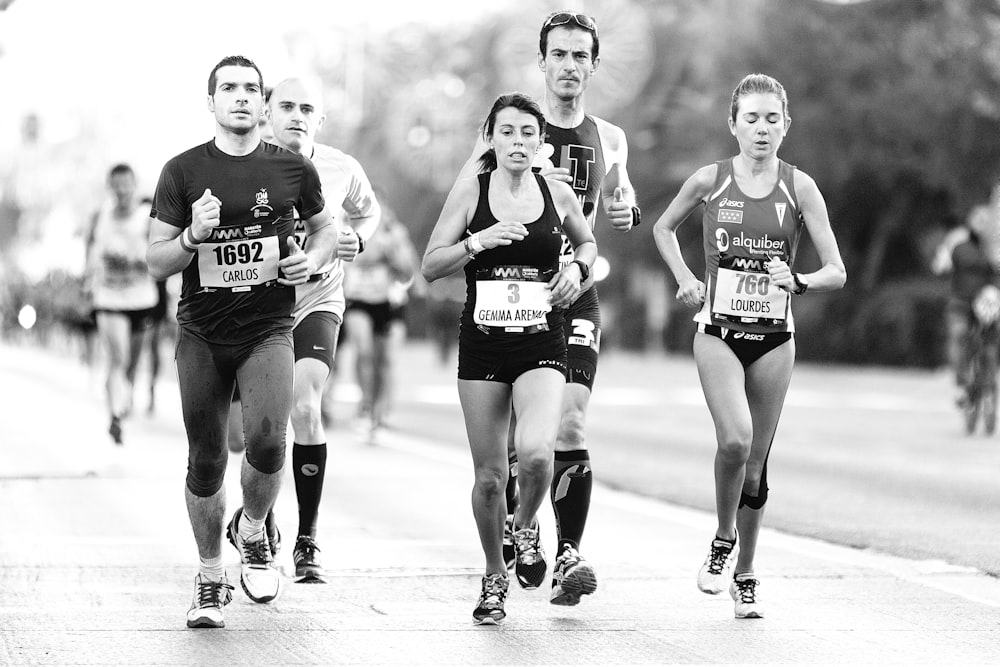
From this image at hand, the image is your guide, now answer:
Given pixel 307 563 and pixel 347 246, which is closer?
pixel 347 246

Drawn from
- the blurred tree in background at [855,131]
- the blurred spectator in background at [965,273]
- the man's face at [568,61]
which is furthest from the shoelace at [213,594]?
the blurred tree in background at [855,131]

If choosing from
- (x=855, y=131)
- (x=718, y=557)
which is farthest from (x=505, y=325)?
(x=855, y=131)

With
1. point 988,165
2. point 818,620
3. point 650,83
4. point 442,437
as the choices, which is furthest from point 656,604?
point 650,83

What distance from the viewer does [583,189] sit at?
784 centimetres

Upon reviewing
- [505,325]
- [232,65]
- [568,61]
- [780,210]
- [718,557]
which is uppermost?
[568,61]

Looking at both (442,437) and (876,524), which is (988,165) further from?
(876,524)

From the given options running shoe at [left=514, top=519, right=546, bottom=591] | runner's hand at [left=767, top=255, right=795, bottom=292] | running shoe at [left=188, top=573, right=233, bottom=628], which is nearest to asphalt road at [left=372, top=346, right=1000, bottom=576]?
runner's hand at [left=767, top=255, right=795, bottom=292]

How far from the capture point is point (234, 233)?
6.87 meters

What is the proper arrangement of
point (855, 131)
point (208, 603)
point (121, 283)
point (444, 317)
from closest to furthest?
point (208, 603) < point (121, 283) < point (444, 317) < point (855, 131)

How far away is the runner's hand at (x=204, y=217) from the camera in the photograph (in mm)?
6586

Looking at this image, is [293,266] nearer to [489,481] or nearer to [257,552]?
[489,481]

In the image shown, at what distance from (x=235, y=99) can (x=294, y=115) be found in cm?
133

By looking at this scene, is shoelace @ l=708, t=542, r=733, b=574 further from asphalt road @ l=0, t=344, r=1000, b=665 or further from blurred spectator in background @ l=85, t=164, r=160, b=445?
blurred spectator in background @ l=85, t=164, r=160, b=445

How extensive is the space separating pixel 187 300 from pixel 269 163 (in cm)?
60
